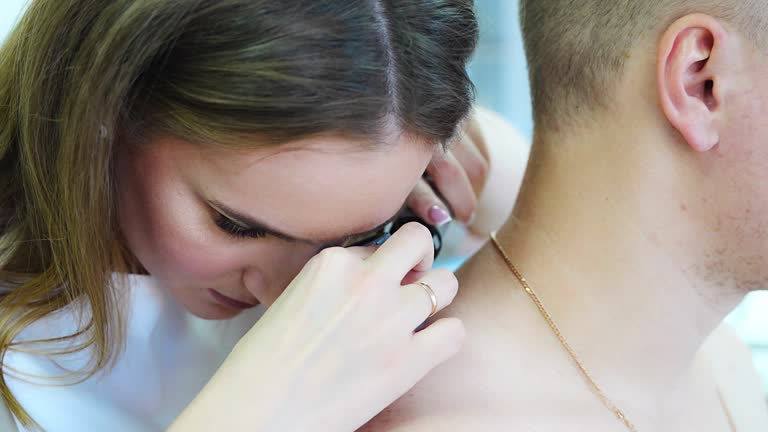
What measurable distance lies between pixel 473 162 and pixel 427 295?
23.8 inches

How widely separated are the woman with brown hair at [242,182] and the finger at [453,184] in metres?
0.24

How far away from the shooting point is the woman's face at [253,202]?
2.90ft

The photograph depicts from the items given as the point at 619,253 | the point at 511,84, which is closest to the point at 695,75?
the point at 619,253

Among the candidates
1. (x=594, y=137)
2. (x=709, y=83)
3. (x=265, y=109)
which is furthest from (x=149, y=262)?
(x=709, y=83)

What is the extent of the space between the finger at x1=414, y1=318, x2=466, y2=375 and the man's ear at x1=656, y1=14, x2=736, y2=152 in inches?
13.6

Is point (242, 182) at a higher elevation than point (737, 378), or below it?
higher

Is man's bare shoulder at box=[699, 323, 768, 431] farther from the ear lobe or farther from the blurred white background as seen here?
the blurred white background

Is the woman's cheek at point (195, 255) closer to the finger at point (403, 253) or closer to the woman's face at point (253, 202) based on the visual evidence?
the woman's face at point (253, 202)

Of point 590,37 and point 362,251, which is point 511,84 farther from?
point 362,251

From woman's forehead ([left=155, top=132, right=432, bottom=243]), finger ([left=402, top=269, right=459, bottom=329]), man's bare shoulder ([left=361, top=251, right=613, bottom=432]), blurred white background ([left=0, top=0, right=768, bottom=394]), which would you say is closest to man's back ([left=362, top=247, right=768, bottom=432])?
man's bare shoulder ([left=361, top=251, right=613, bottom=432])

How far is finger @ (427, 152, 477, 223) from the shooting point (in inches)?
50.8

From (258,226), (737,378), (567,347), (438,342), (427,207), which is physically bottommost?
(737,378)

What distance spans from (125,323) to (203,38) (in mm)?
465

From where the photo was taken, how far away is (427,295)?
0.95m
